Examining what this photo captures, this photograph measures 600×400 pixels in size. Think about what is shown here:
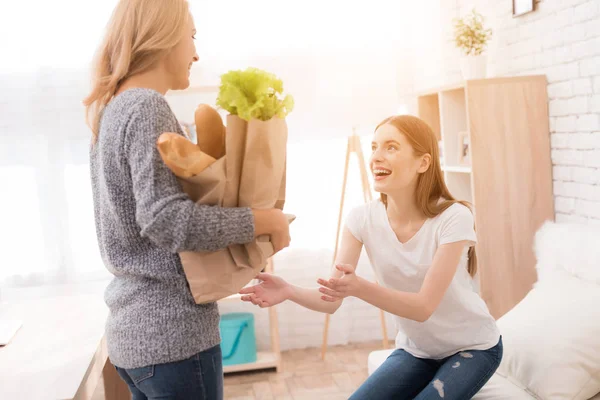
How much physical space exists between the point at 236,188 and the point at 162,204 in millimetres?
155

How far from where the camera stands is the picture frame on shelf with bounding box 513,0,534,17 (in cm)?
302

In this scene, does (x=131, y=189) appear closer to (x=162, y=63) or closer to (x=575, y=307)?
(x=162, y=63)

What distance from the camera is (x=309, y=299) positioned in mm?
1846

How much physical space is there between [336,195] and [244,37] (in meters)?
1.07

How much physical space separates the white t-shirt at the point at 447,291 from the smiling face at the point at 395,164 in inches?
5.0

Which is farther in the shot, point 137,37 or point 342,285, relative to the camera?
point 342,285

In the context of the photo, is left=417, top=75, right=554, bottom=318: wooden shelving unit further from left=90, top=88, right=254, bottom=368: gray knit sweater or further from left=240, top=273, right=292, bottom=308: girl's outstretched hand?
left=90, top=88, right=254, bottom=368: gray knit sweater

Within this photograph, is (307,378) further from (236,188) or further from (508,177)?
(236,188)

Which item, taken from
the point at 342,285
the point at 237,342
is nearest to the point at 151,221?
the point at 342,285

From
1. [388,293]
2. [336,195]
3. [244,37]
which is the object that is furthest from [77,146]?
[388,293]

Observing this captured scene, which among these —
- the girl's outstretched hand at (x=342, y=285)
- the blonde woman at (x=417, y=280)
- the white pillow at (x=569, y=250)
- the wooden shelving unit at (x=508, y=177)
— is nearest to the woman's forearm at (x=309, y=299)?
the blonde woman at (x=417, y=280)

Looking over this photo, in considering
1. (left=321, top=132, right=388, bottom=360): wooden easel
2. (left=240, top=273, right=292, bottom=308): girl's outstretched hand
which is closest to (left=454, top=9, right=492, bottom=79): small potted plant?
(left=321, top=132, right=388, bottom=360): wooden easel

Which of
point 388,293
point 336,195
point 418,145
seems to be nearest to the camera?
point 388,293

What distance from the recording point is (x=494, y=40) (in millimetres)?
3432
